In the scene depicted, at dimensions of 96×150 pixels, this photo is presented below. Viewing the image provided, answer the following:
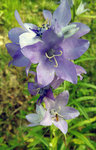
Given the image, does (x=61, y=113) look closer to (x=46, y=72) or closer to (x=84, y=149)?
(x=46, y=72)

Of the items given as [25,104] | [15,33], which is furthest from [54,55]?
[25,104]

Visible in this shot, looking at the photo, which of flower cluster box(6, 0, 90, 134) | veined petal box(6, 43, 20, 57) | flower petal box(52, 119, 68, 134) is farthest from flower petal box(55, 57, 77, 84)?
flower petal box(52, 119, 68, 134)

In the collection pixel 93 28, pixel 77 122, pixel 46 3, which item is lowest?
pixel 77 122

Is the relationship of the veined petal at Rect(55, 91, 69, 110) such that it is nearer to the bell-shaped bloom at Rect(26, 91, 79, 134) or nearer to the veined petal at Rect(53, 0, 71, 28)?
the bell-shaped bloom at Rect(26, 91, 79, 134)

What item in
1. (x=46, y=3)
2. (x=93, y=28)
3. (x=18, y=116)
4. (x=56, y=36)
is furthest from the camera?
(x=46, y=3)

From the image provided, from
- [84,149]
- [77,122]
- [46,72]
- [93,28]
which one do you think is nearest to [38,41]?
[46,72]

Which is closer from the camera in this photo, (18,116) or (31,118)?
(31,118)
